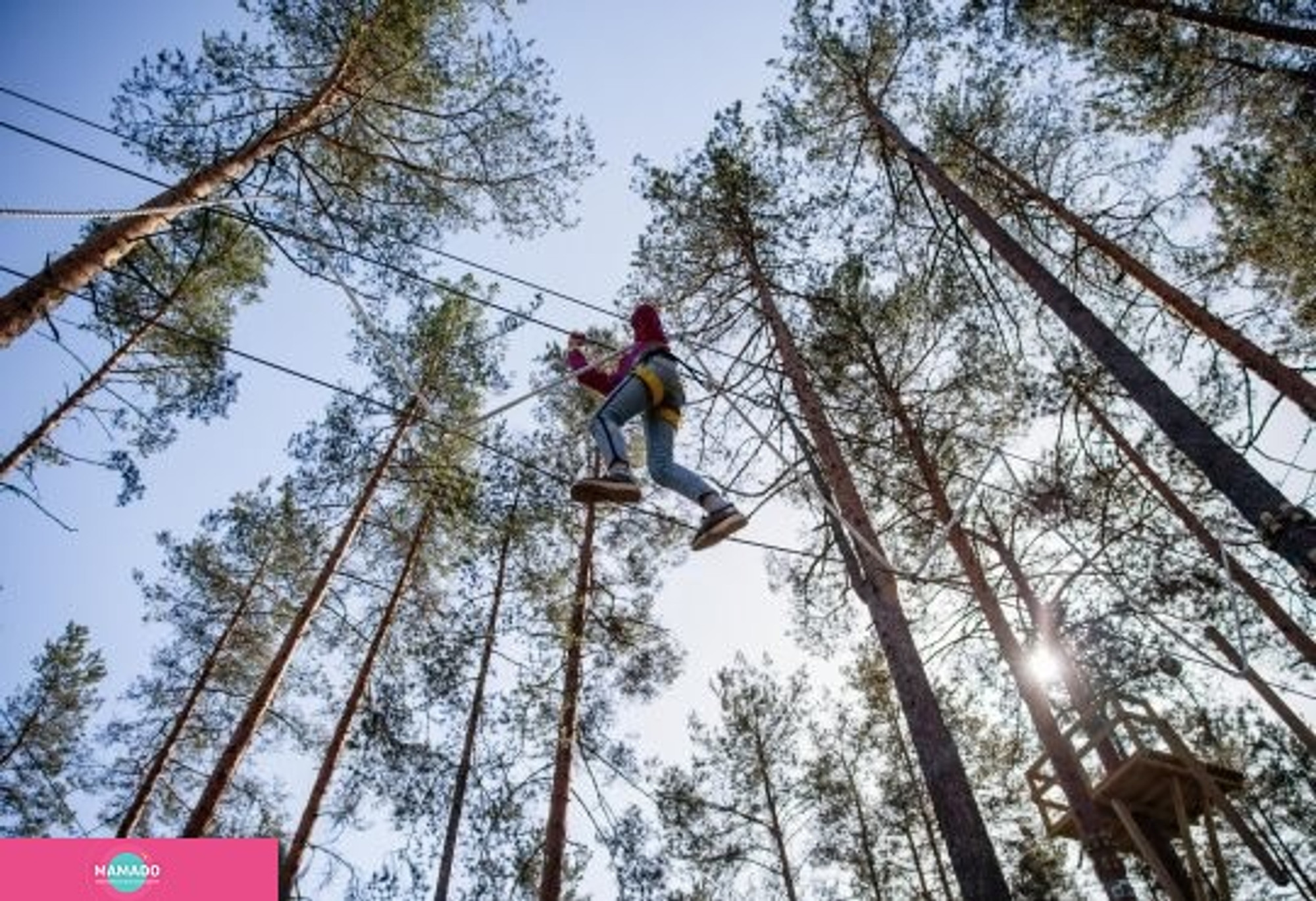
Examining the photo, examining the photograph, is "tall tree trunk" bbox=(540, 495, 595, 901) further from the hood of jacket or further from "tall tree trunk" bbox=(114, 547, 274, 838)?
"tall tree trunk" bbox=(114, 547, 274, 838)

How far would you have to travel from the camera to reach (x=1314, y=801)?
22250 millimetres

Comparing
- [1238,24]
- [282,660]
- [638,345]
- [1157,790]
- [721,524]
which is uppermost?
[1238,24]

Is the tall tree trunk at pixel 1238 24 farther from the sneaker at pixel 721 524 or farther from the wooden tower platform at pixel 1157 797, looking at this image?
the sneaker at pixel 721 524

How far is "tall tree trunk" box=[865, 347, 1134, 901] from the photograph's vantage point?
784cm

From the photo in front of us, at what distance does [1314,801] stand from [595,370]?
27.4m

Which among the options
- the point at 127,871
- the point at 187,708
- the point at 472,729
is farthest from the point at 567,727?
the point at 187,708

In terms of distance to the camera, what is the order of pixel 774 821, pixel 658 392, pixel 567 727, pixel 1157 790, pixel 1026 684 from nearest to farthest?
1. pixel 658 392
2. pixel 1157 790
3. pixel 1026 684
4. pixel 567 727
5. pixel 774 821

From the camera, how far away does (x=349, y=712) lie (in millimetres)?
10391

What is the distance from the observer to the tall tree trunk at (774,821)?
1647 cm

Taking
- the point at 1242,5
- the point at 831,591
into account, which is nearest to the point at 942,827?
the point at 831,591

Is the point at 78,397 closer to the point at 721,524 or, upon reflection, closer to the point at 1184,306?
the point at 721,524

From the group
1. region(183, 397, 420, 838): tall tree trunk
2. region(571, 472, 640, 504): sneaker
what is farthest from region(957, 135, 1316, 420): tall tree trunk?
region(183, 397, 420, 838): tall tree trunk

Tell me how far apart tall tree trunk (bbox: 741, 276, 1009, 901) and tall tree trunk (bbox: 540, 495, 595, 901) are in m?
2.40

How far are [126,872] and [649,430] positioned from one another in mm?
4617
